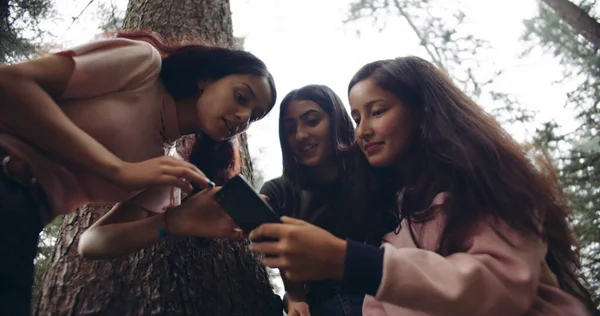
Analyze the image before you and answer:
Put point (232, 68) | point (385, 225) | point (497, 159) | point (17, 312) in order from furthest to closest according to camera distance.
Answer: point (385, 225) → point (232, 68) → point (497, 159) → point (17, 312)

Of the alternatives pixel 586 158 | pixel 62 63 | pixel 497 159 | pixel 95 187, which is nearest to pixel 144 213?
pixel 95 187

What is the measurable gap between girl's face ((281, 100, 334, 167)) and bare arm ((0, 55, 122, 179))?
4.95 feet

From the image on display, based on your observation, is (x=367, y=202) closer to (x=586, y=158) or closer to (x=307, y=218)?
(x=307, y=218)

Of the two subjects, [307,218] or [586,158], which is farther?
[586,158]

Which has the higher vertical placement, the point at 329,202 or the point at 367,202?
the point at 367,202

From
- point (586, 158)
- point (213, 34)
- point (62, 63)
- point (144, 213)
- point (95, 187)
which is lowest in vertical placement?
point (144, 213)

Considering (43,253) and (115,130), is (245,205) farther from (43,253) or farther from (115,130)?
(43,253)

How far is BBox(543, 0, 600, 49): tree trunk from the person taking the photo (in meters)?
4.85

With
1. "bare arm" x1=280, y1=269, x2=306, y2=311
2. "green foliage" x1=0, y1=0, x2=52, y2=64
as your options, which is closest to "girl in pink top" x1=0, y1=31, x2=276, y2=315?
"bare arm" x1=280, y1=269, x2=306, y2=311

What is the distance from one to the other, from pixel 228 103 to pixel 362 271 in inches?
36.5

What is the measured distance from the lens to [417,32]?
838 centimetres

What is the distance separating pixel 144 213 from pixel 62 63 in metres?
0.78

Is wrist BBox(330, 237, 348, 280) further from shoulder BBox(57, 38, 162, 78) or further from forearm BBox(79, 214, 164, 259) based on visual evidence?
shoulder BBox(57, 38, 162, 78)

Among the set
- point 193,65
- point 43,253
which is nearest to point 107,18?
point 43,253
